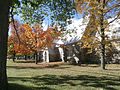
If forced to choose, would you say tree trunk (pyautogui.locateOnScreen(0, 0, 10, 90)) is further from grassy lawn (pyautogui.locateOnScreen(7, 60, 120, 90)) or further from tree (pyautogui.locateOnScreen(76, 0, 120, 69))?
tree (pyautogui.locateOnScreen(76, 0, 120, 69))

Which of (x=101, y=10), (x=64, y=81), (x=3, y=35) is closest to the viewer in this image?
(x=3, y=35)

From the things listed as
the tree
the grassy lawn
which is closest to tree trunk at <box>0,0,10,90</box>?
the grassy lawn

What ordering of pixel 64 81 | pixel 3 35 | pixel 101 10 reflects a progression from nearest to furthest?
pixel 3 35 < pixel 64 81 < pixel 101 10

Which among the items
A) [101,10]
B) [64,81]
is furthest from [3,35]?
[101,10]

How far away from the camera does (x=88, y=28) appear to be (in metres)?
31.6

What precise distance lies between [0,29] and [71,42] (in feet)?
135

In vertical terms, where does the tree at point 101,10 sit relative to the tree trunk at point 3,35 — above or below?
A: above

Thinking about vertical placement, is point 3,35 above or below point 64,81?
above

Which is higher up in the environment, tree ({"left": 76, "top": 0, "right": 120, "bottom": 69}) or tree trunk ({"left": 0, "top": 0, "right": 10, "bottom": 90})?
tree ({"left": 76, "top": 0, "right": 120, "bottom": 69})

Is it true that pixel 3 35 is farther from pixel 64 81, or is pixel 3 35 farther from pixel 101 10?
pixel 101 10

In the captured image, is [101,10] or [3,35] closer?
[3,35]

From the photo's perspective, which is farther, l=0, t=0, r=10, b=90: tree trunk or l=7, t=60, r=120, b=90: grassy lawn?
l=7, t=60, r=120, b=90: grassy lawn

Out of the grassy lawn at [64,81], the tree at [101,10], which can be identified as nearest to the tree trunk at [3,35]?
the grassy lawn at [64,81]

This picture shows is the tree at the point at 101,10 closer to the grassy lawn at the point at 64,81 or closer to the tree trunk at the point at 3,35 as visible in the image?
the grassy lawn at the point at 64,81
